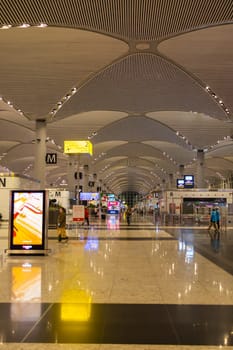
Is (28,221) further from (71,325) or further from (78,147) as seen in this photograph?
(78,147)

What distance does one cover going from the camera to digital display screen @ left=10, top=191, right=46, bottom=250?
1436 centimetres

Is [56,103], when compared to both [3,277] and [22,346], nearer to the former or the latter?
[3,277]

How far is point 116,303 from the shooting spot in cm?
720

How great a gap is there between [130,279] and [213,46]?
Result: 13484 millimetres

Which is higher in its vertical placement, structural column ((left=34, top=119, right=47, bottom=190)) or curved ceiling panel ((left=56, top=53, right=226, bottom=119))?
curved ceiling panel ((left=56, top=53, right=226, bottom=119))

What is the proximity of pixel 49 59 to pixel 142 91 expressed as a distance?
26.1 ft

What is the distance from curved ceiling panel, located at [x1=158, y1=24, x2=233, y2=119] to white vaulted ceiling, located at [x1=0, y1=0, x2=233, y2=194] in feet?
0.14

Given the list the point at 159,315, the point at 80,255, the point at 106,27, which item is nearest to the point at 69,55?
the point at 106,27

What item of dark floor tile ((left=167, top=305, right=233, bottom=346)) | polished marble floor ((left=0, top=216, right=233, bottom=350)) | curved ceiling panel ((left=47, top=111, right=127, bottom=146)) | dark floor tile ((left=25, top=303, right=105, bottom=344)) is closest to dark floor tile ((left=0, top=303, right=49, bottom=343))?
polished marble floor ((left=0, top=216, right=233, bottom=350))

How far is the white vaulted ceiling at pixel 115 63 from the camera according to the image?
16.4 metres

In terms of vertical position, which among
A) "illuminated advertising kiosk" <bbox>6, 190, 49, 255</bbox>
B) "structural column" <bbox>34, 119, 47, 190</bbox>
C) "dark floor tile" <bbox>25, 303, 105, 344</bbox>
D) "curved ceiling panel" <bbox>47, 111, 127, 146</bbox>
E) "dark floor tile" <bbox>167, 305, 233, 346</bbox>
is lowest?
"dark floor tile" <bbox>167, 305, 233, 346</bbox>

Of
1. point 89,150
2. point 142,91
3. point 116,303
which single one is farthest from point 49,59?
point 116,303

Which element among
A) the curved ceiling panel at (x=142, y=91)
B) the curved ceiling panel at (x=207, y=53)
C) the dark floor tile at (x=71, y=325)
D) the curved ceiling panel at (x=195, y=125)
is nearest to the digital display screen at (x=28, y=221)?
the dark floor tile at (x=71, y=325)

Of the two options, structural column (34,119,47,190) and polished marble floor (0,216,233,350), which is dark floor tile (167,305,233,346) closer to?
polished marble floor (0,216,233,350)
